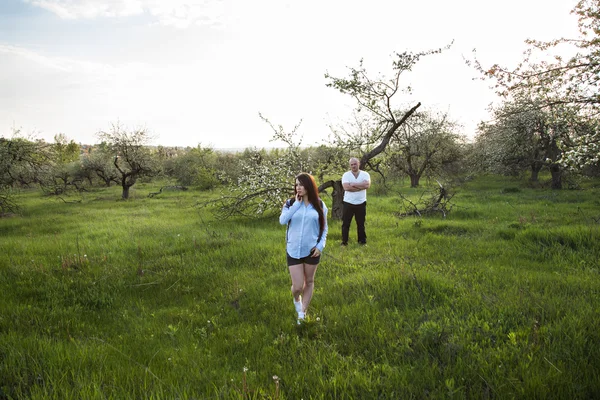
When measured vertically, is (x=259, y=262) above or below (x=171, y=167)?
below

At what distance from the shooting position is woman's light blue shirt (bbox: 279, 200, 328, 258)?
4.46 meters

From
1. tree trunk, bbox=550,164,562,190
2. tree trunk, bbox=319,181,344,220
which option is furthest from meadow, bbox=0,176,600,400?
tree trunk, bbox=550,164,562,190

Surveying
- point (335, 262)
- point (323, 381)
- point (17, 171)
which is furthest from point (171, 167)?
point (323, 381)

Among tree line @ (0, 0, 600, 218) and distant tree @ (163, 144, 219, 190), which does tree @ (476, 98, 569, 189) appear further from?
distant tree @ (163, 144, 219, 190)

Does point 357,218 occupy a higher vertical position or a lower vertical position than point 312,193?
lower

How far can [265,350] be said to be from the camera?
3.95 meters

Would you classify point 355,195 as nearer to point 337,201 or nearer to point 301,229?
point 337,201

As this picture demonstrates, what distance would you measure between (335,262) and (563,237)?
5.51 m

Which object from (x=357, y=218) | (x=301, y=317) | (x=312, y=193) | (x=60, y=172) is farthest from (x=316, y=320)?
(x=60, y=172)

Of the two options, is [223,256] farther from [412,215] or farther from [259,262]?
[412,215]

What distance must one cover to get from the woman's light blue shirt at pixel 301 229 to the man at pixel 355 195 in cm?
416

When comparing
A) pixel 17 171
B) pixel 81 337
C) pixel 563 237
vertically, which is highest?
pixel 17 171

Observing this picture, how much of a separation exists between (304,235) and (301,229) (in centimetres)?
9

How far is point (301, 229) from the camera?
4488mm
